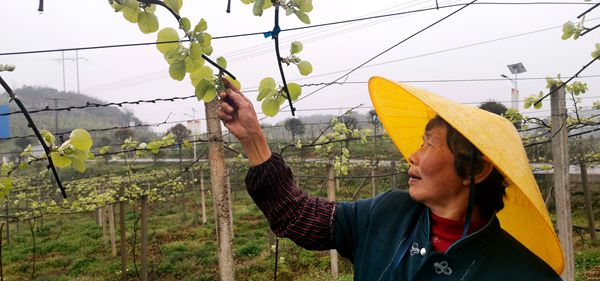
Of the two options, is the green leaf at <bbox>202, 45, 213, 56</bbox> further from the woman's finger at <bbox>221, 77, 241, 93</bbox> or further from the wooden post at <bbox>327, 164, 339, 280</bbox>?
the wooden post at <bbox>327, 164, 339, 280</bbox>

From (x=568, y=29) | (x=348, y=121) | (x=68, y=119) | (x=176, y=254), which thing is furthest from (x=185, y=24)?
(x=68, y=119)

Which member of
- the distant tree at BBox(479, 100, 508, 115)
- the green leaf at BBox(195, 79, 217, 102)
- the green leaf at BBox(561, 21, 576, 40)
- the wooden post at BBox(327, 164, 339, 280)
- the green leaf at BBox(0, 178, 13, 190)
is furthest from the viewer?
the wooden post at BBox(327, 164, 339, 280)

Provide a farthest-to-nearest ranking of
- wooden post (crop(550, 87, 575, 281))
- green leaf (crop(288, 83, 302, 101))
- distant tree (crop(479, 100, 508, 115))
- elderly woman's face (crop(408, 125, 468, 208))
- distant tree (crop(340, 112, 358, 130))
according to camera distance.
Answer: distant tree (crop(340, 112, 358, 130)), distant tree (crop(479, 100, 508, 115)), wooden post (crop(550, 87, 575, 281)), elderly woman's face (crop(408, 125, 468, 208)), green leaf (crop(288, 83, 302, 101))

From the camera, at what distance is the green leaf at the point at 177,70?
35.5 inches

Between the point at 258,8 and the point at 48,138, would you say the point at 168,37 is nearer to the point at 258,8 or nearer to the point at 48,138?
the point at 258,8

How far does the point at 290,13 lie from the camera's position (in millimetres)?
947

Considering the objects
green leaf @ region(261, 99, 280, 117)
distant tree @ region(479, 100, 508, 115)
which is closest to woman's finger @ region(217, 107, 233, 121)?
green leaf @ region(261, 99, 280, 117)

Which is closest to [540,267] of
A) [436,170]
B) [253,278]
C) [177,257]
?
[436,170]

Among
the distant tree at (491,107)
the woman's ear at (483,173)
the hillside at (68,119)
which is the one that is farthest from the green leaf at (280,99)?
the hillside at (68,119)

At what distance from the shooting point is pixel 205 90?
3.18 feet

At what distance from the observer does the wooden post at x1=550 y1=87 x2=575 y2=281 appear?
11.3 ft

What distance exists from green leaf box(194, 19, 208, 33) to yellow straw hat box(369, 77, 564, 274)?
55 cm

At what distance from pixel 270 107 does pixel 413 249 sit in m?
0.57

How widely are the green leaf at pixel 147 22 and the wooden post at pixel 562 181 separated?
3553mm
